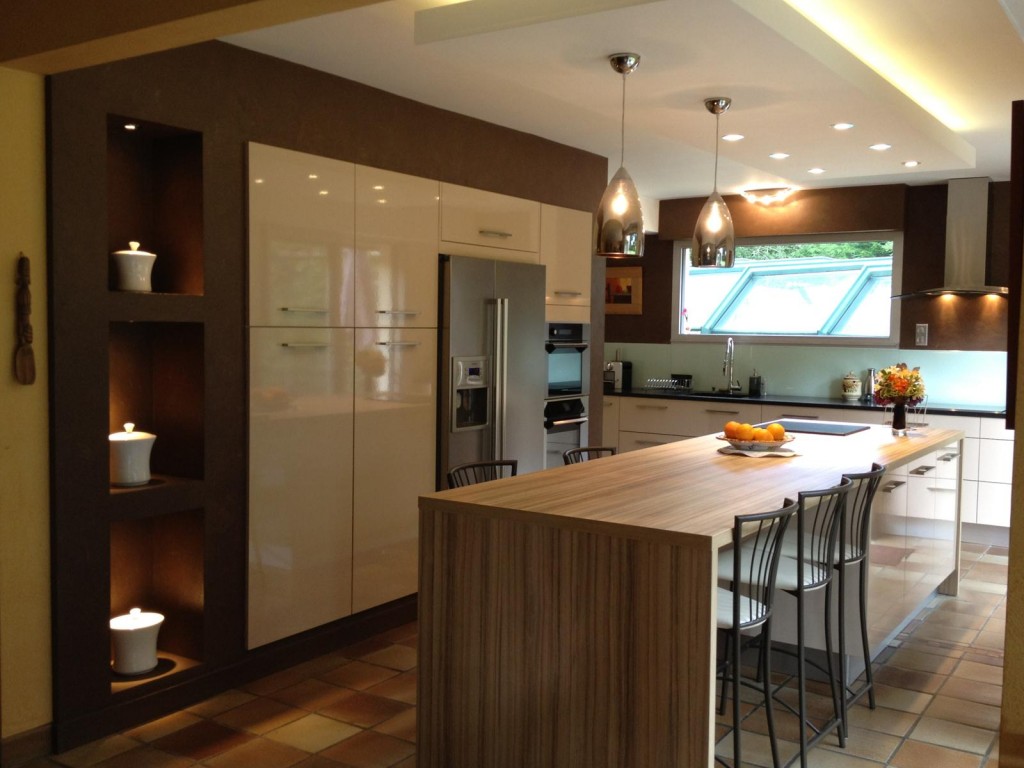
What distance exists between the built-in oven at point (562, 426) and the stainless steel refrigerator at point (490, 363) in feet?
0.59

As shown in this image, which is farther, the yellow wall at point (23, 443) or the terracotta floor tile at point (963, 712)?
the terracotta floor tile at point (963, 712)

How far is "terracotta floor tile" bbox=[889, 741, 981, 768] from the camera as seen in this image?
330 centimetres

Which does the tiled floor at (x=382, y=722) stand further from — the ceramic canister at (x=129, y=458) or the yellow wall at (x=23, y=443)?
the ceramic canister at (x=129, y=458)

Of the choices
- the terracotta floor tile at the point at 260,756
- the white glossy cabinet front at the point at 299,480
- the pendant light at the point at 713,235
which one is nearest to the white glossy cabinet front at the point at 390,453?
the white glossy cabinet front at the point at 299,480

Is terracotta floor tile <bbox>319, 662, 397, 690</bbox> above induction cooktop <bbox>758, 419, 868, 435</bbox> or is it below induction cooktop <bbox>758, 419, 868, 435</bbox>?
below

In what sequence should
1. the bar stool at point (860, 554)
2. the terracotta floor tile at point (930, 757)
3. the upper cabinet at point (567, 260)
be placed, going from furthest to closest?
the upper cabinet at point (567, 260)
the bar stool at point (860, 554)
the terracotta floor tile at point (930, 757)

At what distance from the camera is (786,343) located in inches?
305

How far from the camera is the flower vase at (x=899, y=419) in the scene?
16.2ft

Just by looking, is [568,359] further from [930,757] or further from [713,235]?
[930,757]

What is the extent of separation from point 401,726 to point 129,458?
140cm

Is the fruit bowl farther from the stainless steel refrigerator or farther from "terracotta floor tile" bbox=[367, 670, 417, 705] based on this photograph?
"terracotta floor tile" bbox=[367, 670, 417, 705]

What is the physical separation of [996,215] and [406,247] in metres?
4.38

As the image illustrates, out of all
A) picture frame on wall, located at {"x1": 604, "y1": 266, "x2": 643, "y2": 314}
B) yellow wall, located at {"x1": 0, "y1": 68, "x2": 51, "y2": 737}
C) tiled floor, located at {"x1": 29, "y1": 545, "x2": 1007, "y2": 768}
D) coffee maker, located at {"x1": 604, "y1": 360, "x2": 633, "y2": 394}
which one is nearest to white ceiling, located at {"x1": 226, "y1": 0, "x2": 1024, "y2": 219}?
yellow wall, located at {"x1": 0, "y1": 68, "x2": 51, "y2": 737}

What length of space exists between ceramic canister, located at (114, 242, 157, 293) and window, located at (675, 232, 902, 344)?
474cm
